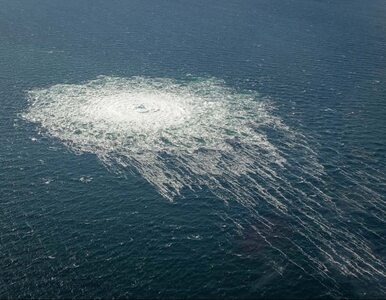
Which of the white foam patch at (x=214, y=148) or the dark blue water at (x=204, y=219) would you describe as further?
the white foam patch at (x=214, y=148)

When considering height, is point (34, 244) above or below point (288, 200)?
below

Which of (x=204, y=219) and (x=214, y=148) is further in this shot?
(x=214, y=148)

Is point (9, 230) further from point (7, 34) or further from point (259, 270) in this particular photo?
point (7, 34)

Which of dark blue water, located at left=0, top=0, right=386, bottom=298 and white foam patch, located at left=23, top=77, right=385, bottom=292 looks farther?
white foam patch, located at left=23, top=77, right=385, bottom=292

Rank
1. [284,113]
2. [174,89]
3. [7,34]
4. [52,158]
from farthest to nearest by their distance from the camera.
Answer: [7,34] < [174,89] < [284,113] < [52,158]

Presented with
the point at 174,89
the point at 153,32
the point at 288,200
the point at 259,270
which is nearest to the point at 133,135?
the point at 174,89

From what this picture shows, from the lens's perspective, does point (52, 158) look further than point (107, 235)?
Yes

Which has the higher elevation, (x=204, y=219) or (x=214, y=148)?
(x=214, y=148)

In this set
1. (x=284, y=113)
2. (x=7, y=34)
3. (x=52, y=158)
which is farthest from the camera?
(x=7, y=34)
